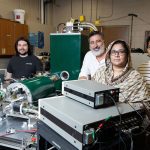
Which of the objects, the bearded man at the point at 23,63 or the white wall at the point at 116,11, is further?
the white wall at the point at 116,11

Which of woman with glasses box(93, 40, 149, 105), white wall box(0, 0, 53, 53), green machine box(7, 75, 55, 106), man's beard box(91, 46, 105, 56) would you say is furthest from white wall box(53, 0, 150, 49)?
green machine box(7, 75, 55, 106)

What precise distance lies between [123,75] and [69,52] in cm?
129

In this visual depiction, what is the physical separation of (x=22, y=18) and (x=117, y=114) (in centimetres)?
445

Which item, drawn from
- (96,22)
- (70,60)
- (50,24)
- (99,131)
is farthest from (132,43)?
(99,131)

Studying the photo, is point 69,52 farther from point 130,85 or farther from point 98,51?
point 130,85

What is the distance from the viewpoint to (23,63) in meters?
2.48

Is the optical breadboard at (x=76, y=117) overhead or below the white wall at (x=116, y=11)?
below

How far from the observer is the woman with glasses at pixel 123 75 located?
1.37 m

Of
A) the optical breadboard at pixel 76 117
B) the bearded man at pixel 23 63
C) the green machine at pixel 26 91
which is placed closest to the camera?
the optical breadboard at pixel 76 117

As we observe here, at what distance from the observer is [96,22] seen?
17.4 ft

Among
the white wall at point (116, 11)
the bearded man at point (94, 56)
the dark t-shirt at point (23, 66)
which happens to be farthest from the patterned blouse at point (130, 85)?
the white wall at point (116, 11)

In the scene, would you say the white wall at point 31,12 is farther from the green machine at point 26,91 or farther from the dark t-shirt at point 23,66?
the green machine at point 26,91

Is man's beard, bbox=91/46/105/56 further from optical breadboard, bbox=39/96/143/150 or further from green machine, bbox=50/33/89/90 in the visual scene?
optical breadboard, bbox=39/96/143/150

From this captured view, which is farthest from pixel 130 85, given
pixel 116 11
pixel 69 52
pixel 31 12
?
pixel 31 12
